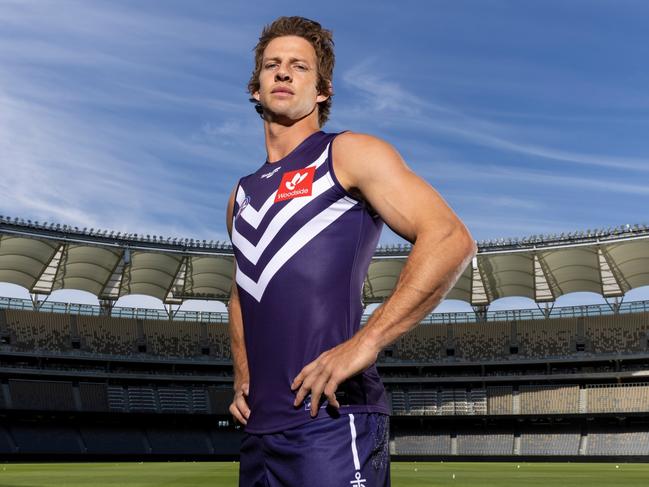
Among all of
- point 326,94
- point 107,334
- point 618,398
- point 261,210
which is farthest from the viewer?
point 107,334

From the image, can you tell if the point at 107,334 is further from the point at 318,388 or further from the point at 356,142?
the point at 318,388

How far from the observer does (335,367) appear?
255cm

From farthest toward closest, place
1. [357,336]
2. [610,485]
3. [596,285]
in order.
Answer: [596,285], [610,485], [357,336]

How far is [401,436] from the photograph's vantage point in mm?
56312

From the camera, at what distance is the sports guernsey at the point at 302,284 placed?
9.00 feet

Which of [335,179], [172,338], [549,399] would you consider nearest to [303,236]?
[335,179]

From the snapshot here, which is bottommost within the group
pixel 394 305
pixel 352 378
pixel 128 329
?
pixel 352 378

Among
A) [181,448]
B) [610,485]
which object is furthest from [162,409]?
[610,485]

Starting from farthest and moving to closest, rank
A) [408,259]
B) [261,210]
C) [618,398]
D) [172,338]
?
[172,338] → [618,398] → [261,210] → [408,259]

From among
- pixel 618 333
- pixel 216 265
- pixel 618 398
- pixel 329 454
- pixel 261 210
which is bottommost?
pixel 329 454

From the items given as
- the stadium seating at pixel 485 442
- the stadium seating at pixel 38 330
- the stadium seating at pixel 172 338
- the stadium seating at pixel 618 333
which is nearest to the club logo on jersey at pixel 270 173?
the stadium seating at pixel 485 442

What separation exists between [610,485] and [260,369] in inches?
932

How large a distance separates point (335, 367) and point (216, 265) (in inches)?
1964

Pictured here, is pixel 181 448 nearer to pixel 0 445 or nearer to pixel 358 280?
pixel 0 445
